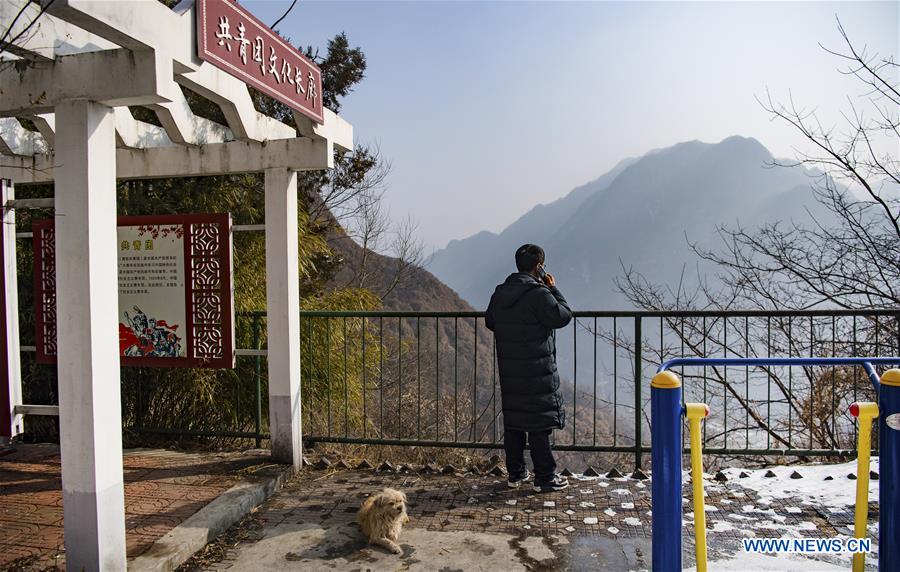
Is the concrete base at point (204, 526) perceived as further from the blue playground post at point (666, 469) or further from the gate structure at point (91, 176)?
the blue playground post at point (666, 469)

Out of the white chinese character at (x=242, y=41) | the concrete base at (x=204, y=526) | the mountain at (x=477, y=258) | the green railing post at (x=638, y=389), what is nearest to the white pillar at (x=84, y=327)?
the concrete base at (x=204, y=526)

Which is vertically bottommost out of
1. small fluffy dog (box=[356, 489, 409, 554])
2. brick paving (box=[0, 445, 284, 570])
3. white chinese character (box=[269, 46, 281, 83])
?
brick paving (box=[0, 445, 284, 570])

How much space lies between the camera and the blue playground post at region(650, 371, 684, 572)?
88.9 inches

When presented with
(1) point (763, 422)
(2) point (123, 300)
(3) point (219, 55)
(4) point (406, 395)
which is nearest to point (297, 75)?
(3) point (219, 55)

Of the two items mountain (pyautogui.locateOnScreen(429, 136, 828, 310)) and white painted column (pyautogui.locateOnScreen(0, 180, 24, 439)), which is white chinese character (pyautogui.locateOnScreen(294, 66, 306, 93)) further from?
mountain (pyautogui.locateOnScreen(429, 136, 828, 310))

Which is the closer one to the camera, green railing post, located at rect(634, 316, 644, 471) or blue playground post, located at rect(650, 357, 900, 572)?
blue playground post, located at rect(650, 357, 900, 572)

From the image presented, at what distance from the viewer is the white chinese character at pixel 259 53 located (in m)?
3.34

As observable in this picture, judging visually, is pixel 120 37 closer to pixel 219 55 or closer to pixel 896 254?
pixel 219 55

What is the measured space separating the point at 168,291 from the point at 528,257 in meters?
2.80

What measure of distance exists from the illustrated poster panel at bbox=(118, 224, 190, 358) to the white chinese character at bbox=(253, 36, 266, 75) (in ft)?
5.58

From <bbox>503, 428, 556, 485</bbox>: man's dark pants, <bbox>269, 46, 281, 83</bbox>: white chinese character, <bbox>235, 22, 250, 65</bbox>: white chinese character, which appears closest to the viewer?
<bbox>235, 22, 250, 65</bbox>: white chinese character

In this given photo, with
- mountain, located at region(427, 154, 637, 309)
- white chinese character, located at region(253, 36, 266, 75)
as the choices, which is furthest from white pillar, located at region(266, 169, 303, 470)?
mountain, located at region(427, 154, 637, 309)

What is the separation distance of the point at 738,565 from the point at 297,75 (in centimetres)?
383

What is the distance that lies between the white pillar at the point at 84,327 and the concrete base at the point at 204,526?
341mm
